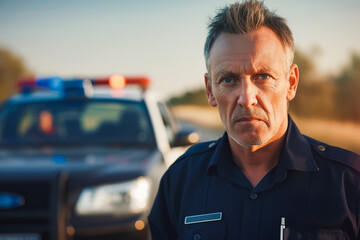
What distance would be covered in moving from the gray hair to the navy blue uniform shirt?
0.31 m

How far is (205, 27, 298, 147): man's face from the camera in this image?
1595 mm

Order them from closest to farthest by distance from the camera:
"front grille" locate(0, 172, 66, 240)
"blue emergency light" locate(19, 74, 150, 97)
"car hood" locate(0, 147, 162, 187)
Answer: "front grille" locate(0, 172, 66, 240)
"car hood" locate(0, 147, 162, 187)
"blue emergency light" locate(19, 74, 150, 97)

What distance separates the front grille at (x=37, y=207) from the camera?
3115 mm

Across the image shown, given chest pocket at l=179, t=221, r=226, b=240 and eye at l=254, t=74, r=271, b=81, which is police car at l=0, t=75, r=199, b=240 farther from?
eye at l=254, t=74, r=271, b=81

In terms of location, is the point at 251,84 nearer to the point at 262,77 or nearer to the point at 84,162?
the point at 262,77

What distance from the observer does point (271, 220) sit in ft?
5.01

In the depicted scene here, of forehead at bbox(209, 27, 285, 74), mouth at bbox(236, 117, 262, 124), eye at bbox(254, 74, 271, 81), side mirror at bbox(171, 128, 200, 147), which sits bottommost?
side mirror at bbox(171, 128, 200, 147)

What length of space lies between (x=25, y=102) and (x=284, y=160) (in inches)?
138

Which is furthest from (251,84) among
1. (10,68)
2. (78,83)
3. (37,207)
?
(10,68)

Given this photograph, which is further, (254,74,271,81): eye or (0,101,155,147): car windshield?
(0,101,155,147): car windshield

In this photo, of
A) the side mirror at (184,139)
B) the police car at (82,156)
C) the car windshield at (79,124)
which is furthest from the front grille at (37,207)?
the side mirror at (184,139)

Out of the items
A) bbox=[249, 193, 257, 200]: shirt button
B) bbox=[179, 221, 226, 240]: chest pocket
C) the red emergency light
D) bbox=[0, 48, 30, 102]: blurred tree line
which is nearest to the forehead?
bbox=[249, 193, 257, 200]: shirt button

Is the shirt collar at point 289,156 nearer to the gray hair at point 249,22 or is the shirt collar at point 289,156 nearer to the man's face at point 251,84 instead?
the man's face at point 251,84

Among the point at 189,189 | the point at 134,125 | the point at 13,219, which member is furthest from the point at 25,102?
the point at 189,189
